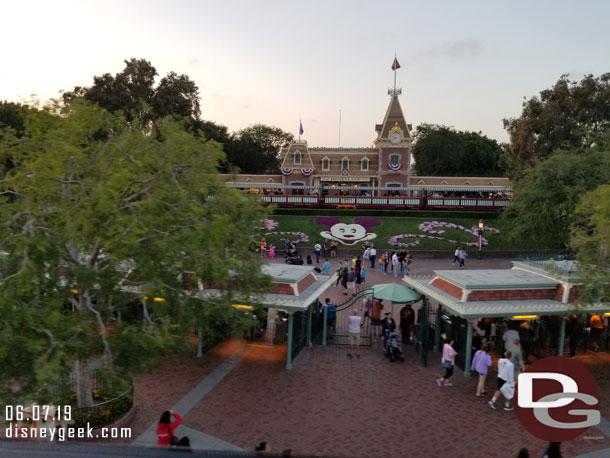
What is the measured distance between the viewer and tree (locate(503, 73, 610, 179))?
3762 centimetres

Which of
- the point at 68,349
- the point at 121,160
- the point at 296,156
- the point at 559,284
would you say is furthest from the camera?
the point at 296,156

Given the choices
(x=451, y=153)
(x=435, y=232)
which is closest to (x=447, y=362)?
(x=435, y=232)

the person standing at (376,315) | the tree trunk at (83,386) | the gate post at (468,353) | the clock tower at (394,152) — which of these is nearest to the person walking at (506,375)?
the gate post at (468,353)

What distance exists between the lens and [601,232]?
11.9 meters

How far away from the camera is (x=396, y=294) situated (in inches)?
652

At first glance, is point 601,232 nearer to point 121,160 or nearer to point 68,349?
point 121,160

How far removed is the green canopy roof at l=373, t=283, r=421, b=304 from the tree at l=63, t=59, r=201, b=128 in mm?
34248

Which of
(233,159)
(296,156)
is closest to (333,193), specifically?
(296,156)

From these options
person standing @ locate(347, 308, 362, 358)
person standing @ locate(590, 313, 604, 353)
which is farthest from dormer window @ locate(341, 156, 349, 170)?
person standing @ locate(590, 313, 604, 353)

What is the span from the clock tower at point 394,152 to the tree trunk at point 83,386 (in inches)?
1872

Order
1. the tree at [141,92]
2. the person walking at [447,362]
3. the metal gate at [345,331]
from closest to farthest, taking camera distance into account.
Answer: the person walking at [447,362] < the metal gate at [345,331] < the tree at [141,92]

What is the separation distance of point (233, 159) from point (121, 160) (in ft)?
232

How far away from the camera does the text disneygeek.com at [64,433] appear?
29.2 ft

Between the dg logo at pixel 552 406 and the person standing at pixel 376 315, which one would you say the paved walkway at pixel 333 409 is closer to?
the dg logo at pixel 552 406
